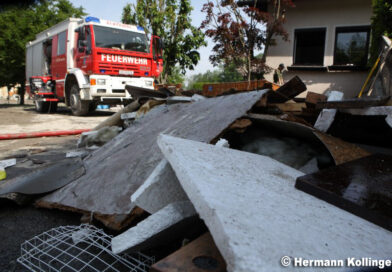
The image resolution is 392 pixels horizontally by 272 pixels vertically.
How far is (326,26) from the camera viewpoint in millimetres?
8758

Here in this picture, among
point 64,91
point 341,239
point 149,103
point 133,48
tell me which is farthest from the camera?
point 64,91

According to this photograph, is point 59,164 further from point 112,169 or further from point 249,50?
point 249,50

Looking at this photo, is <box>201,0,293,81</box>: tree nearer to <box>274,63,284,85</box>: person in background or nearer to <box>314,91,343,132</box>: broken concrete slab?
<box>274,63,284,85</box>: person in background

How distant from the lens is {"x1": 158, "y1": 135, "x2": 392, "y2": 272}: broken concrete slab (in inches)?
30.9

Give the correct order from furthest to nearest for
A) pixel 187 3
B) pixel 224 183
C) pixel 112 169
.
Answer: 1. pixel 187 3
2. pixel 112 169
3. pixel 224 183

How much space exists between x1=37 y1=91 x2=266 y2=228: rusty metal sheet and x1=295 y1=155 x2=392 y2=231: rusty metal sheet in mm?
735

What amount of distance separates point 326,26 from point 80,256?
31.3 feet

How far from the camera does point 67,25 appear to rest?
9719 mm

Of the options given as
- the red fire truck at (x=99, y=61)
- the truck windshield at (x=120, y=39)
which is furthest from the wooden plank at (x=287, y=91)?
the truck windshield at (x=120, y=39)

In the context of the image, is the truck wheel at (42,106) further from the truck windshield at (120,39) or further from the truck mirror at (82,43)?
the truck windshield at (120,39)

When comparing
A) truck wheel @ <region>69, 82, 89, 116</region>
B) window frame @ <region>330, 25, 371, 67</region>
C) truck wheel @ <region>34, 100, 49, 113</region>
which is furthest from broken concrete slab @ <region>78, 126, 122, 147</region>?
truck wheel @ <region>34, 100, 49, 113</region>

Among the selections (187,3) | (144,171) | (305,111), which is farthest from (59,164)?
(187,3)

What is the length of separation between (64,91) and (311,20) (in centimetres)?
878

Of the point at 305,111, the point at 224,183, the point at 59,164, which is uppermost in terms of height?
the point at 305,111
